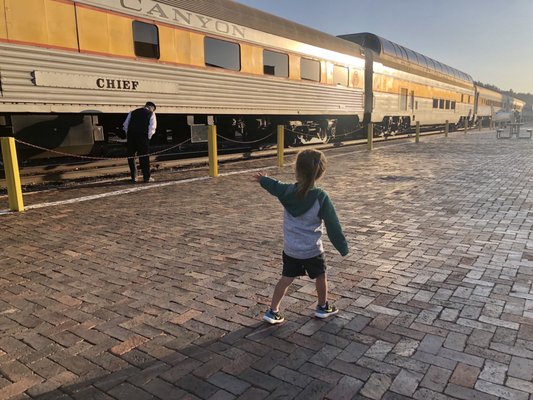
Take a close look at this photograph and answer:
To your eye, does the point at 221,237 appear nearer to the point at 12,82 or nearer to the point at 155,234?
the point at 155,234

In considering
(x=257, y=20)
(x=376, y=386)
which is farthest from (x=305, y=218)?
(x=257, y=20)

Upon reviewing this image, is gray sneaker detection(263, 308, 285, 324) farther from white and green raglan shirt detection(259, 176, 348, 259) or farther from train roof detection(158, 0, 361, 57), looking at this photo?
train roof detection(158, 0, 361, 57)

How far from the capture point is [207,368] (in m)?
2.48

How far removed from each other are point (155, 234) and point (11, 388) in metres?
2.95

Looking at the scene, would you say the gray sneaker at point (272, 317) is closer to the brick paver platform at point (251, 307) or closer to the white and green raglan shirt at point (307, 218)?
the brick paver platform at point (251, 307)

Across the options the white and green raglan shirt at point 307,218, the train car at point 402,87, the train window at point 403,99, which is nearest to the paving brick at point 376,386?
the white and green raglan shirt at point 307,218

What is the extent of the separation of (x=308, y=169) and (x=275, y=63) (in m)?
10.1

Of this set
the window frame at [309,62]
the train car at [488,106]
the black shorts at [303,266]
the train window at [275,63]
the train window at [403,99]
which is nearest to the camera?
the black shorts at [303,266]

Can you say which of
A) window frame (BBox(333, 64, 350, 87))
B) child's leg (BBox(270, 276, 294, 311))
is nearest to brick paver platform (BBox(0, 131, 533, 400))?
child's leg (BBox(270, 276, 294, 311))

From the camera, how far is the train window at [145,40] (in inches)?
338

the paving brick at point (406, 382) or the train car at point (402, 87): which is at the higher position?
the train car at point (402, 87)

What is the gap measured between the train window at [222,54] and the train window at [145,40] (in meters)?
1.38

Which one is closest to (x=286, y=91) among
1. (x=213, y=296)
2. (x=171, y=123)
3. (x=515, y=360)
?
(x=171, y=123)

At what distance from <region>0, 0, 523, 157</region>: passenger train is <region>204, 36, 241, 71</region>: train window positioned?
24mm
